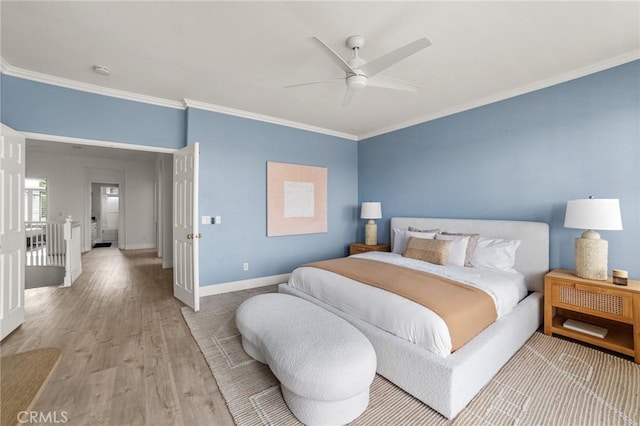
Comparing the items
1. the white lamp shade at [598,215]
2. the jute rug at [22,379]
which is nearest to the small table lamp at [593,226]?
the white lamp shade at [598,215]

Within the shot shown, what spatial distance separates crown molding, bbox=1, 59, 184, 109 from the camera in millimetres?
2836

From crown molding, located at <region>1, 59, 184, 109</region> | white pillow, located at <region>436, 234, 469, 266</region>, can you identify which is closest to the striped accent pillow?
white pillow, located at <region>436, 234, 469, 266</region>

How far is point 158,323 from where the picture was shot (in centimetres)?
299

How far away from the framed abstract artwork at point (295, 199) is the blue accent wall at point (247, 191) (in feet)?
0.35

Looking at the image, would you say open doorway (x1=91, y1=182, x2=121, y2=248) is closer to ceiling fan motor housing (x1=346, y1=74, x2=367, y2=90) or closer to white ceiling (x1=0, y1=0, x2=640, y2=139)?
white ceiling (x1=0, y1=0, x2=640, y2=139)

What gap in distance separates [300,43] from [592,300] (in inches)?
141

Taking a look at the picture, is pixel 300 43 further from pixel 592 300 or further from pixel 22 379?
pixel 592 300

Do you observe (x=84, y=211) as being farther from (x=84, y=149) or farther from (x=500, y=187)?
(x=500, y=187)

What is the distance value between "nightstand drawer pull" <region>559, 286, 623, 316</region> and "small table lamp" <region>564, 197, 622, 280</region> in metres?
0.16

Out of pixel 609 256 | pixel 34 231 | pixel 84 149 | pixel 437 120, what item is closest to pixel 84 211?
pixel 84 149

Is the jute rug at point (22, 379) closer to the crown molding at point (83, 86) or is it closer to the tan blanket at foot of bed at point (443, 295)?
the tan blanket at foot of bed at point (443, 295)

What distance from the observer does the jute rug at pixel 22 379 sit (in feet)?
2.22

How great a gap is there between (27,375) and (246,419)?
1253 millimetres

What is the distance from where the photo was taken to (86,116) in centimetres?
321
